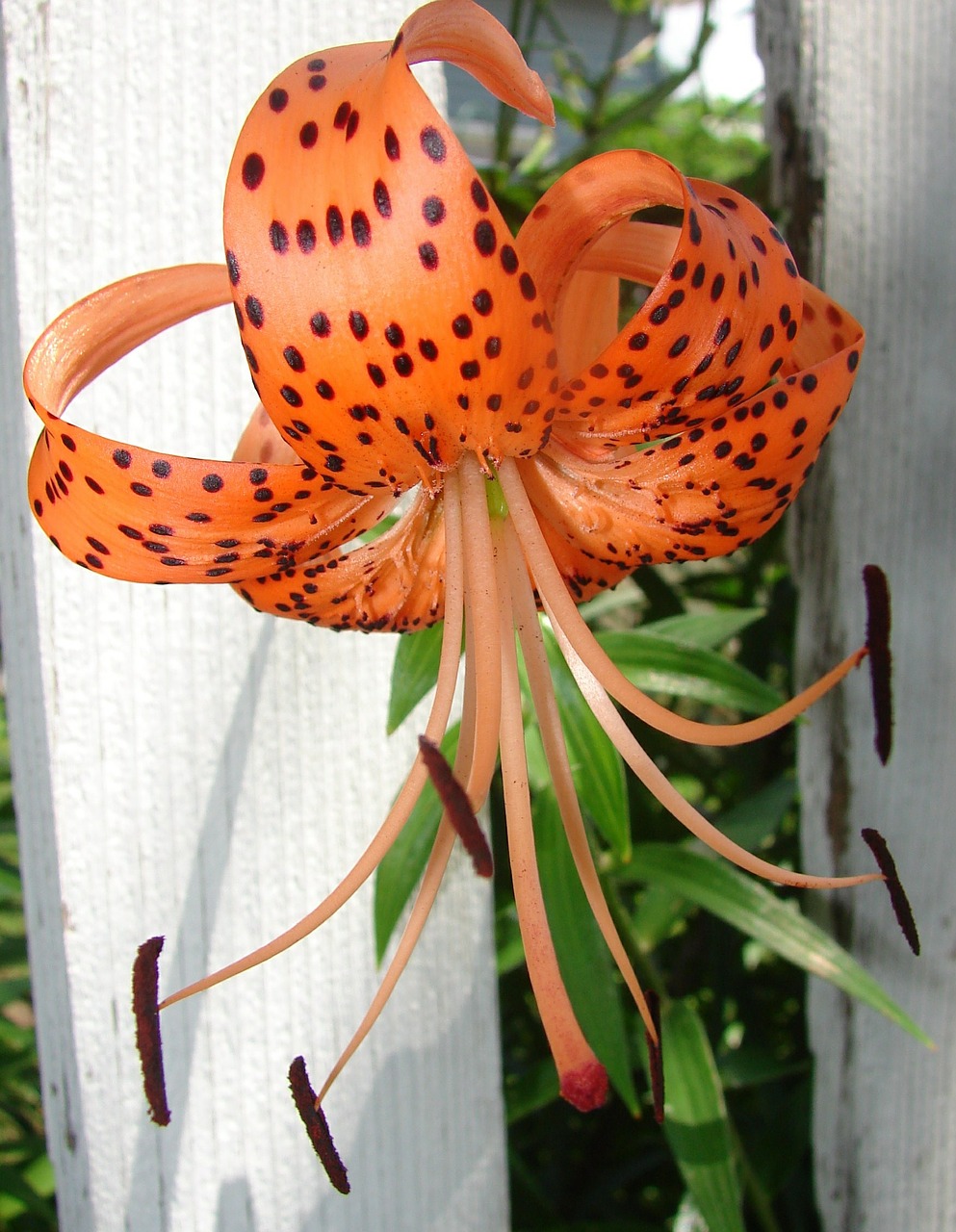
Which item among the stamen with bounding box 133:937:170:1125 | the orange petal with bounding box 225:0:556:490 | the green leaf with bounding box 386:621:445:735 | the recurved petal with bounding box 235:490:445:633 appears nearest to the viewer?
the orange petal with bounding box 225:0:556:490

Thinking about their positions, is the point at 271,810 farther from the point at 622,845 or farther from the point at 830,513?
the point at 830,513

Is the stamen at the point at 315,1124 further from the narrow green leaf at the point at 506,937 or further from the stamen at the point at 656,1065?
the narrow green leaf at the point at 506,937

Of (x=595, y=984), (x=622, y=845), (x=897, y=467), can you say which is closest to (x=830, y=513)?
(x=897, y=467)

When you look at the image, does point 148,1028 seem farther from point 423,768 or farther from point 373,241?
point 373,241

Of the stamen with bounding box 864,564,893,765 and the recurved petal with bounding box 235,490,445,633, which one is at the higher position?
the recurved petal with bounding box 235,490,445,633

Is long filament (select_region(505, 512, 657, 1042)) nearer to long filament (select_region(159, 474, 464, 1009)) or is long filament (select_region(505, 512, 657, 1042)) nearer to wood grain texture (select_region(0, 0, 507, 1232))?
long filament (select_region(159, 474, 464, 1009))

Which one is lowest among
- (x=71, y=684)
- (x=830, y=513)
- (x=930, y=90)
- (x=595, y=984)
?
(x=595, y=984)

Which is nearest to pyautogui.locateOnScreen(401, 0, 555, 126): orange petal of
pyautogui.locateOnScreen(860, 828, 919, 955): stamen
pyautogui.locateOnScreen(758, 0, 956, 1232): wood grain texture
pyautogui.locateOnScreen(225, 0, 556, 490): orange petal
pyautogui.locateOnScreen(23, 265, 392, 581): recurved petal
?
pyautogui.locateOnScreen(225, 0, 556, 490): orange petal
